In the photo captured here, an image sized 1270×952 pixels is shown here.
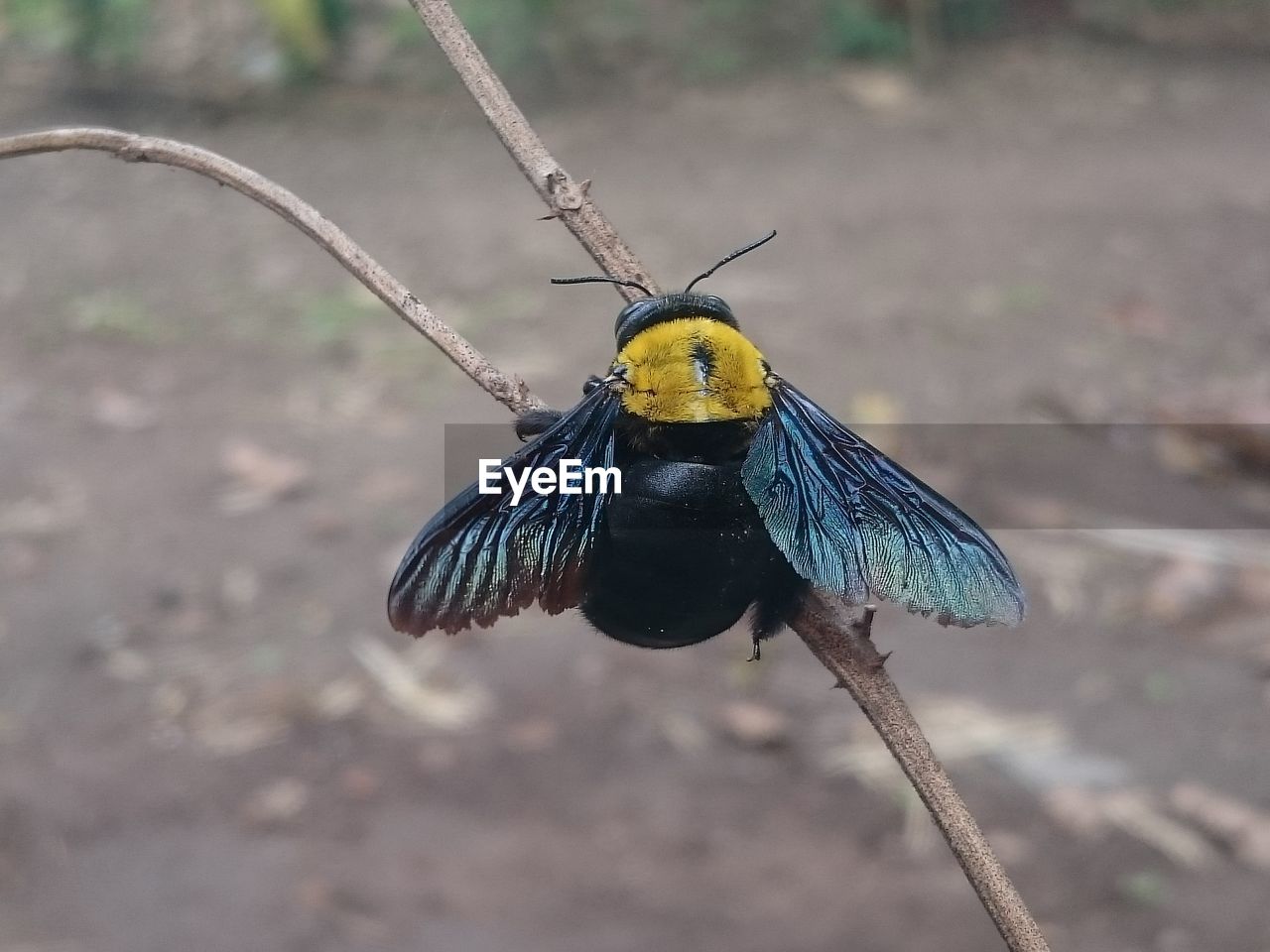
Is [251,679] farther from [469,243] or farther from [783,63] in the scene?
[783,63]

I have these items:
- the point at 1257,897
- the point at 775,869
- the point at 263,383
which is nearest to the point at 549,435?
the point at 775,869

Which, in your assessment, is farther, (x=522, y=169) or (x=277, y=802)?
(x=277, y=802)

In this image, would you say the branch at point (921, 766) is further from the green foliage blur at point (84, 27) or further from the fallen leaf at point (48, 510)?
the green foliage blur at point (84, 27)

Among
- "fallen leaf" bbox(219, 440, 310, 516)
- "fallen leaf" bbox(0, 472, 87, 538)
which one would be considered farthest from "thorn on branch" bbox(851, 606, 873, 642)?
"fallen leaf" bbox(0, 472, 87, 538)

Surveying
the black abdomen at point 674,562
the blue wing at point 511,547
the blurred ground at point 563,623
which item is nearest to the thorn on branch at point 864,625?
the black abdomen at point 674,562

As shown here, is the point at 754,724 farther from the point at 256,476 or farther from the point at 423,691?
the point at 256,476

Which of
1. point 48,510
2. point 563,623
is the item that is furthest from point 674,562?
point 48,510
